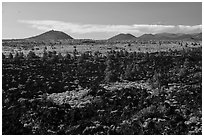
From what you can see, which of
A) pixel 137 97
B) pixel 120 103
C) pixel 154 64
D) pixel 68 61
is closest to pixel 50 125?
pixel 120 103

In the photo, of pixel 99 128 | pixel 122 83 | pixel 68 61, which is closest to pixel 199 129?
pixel 99 128

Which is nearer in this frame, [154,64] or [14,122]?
[14,122]

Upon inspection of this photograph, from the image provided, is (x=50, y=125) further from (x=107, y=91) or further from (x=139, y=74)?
(x=139, y=74)

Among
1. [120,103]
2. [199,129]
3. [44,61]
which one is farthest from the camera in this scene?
[44,61]

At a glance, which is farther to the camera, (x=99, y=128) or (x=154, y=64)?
(x=154, y=64)

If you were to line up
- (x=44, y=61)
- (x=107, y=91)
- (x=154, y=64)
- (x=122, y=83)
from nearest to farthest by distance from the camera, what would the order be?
1. (x=107, y=91)
2. (x=122, y=83)
3. (x=154, y=64)
4. (x=44, y=61)

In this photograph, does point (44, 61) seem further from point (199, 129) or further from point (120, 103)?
point (199, 129)
